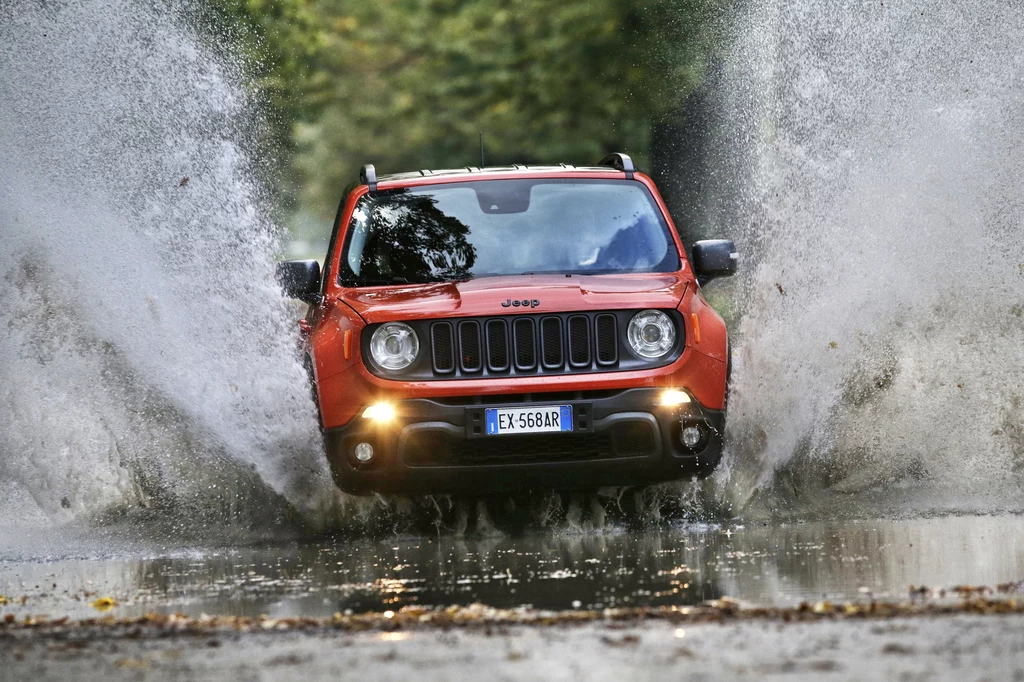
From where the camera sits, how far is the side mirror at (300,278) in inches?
368

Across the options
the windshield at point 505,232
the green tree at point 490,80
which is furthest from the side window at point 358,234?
the green tree at point 490,80

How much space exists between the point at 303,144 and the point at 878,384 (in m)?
19.7

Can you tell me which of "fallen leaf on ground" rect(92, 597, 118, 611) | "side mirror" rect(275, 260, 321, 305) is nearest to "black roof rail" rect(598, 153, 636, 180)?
Result: "side mirror" rect(275, 260, 321, 305)

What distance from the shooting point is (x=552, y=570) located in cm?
730

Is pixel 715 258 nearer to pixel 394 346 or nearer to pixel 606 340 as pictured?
pixel 606 340

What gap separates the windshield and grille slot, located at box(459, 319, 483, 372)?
2.19 feet

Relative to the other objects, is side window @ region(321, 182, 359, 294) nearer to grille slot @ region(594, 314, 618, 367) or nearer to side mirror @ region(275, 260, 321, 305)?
side mirror @ region(275, 260, 321, 305)

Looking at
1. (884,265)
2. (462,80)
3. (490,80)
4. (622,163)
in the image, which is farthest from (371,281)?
(462,80)

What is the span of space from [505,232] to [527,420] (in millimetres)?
1489

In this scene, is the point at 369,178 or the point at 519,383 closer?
the point at 519,383

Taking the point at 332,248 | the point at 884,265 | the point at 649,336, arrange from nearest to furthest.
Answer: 1. the point at 649,336
2. the point at 332,248
3. the point at 884,265

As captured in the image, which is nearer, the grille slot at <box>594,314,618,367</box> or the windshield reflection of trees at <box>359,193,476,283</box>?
the grille slot at <box>594,314,618,367</box>

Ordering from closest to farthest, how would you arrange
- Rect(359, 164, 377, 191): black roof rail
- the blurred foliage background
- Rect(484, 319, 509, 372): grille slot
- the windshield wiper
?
Rect(484, 319, 509, 372): grille slot < the windshield wiper < Rect(359, 164, 377, 191): black roof rail < the blurred foliage background

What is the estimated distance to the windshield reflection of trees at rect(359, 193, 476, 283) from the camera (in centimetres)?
916
